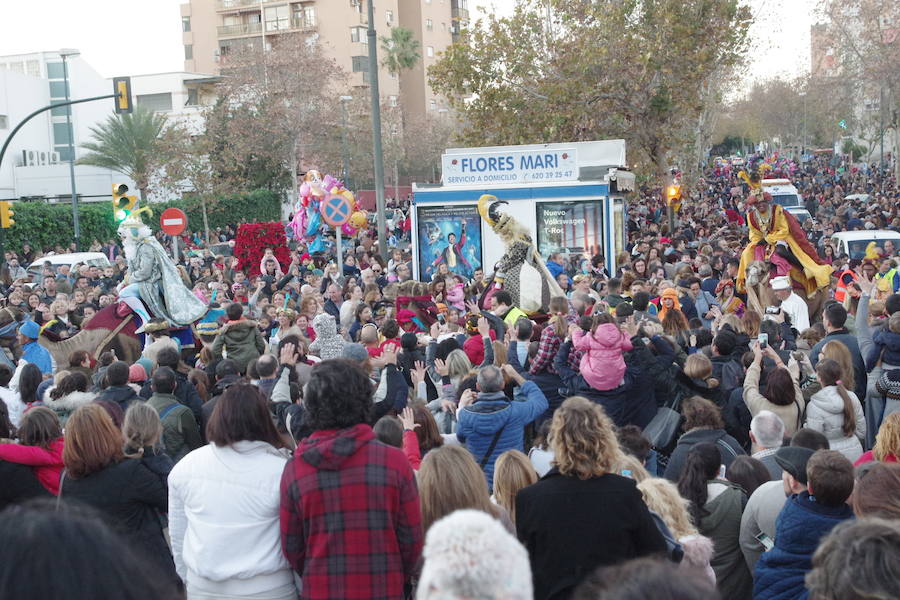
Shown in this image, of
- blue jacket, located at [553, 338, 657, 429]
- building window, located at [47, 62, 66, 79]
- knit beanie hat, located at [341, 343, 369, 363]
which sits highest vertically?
building window, located at [47, 62, 66, 79]

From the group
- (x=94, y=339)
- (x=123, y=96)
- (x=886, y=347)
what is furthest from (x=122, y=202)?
(x=886, y=347)

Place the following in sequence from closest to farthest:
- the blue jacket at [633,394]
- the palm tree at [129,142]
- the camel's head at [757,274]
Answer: the blue jacket at [633,394] < the camel's head at [757,274] < the palm tree at [129,142]

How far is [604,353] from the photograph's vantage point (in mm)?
7398

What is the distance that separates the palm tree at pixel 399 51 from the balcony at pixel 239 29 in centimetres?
930

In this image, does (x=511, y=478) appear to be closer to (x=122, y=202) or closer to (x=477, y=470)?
(x=477, y=470)

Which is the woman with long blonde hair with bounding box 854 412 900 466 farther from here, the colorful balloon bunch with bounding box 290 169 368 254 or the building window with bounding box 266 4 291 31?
the building window with bounding box 266 4 291 31

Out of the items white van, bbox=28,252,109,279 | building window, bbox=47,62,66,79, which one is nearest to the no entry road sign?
white van, bbox=28,252,109,279

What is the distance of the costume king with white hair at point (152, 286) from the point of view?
12695mm

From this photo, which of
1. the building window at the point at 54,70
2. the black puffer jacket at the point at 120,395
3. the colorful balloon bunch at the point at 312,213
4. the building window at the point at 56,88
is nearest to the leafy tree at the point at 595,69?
the colorful balloon bunch at the point at 312,213

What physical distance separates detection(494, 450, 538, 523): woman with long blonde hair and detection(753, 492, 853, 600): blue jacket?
1099 mm

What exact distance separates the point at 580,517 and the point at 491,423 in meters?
2.05

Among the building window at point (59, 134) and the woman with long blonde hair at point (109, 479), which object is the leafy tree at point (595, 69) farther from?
the building window at point (59, 134)

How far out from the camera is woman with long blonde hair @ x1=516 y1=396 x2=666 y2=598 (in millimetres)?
3982

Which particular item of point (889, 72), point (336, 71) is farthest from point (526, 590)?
point (336, 71)
